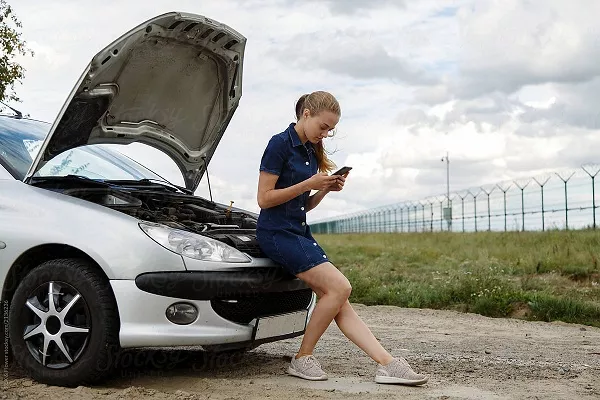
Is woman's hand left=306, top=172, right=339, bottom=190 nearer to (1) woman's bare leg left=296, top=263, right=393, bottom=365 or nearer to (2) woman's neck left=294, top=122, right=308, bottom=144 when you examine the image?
(2) woman's neck left=294, top=122, right=308, bottom=144

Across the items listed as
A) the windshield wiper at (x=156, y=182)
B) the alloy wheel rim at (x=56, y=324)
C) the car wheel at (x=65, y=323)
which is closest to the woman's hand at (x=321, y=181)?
the car wheel at (x=65, y=323)

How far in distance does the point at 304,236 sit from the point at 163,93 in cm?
178

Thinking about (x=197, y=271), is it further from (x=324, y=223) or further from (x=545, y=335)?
(x=324, y=223)

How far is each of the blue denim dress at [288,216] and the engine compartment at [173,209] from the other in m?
0.14

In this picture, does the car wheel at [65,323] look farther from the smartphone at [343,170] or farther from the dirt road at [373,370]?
the smartphone at [343,170]

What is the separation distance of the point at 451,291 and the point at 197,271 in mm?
6648

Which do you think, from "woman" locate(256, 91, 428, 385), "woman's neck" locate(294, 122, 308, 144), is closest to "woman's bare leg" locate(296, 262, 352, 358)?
"woman" locate(256, 91, 428, 385)

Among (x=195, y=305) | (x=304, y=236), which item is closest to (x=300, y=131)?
(x=304, y=236)

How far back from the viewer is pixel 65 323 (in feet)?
16.4

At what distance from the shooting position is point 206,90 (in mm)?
6777

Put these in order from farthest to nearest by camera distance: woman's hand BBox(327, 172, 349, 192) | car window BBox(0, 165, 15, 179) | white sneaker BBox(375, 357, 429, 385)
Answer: car window BBox(0, 165, 15, 179)
white sneaker BBox(375, 357, 429, 385)
woman's hand BBox(327, 172, 349, 192)

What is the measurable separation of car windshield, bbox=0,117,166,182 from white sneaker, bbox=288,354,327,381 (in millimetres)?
1964

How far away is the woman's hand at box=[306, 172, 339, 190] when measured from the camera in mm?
5043

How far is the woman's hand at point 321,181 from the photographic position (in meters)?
5.04
